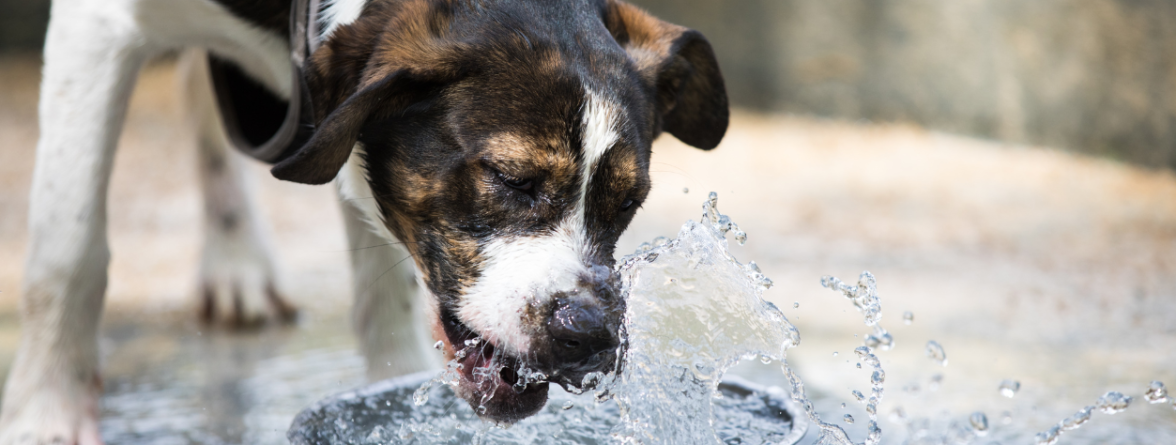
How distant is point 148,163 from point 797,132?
431 centimetres

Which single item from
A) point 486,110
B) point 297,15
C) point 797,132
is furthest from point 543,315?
point 797,132

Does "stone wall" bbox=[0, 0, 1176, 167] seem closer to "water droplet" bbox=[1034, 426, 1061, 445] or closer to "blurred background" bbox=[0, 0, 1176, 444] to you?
"blurred background" bbox=[0, 0, 1176, 444]

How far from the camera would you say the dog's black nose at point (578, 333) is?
5.63ft

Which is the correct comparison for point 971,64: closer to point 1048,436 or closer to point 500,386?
point 1048,436

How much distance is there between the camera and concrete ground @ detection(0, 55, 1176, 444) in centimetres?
291

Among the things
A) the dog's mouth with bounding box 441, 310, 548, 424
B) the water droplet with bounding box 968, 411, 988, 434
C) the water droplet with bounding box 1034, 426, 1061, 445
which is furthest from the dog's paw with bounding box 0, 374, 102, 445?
the water droplet with bounding box 1034, 426, 1061, 445

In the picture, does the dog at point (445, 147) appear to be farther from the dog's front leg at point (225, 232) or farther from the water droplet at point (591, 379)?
the dog's front leg at point (225, 232)

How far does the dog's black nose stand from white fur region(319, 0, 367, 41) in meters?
0.72

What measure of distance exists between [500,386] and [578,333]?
209 millimetres

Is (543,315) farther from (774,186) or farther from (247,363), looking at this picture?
(774,186)

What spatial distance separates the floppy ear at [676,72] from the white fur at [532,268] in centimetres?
30

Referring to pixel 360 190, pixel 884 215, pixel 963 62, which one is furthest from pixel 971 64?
pixel 360 190

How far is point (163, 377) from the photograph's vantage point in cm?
295

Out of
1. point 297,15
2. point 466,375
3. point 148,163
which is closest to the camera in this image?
point 466,375
